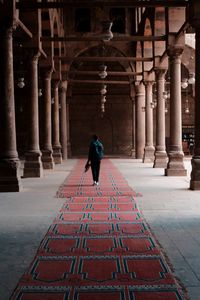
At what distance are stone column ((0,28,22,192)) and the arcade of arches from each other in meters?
0.03

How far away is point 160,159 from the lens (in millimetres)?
20500

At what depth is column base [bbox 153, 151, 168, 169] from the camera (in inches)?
805

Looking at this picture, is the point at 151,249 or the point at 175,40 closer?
the point at 151,249

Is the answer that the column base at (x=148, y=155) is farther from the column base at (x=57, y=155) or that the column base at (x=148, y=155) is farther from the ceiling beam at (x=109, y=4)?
the ceiling beam at (x=109, y=4)

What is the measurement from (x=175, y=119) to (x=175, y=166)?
1713 mm

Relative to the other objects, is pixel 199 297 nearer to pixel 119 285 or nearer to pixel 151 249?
A: pixel 119 285

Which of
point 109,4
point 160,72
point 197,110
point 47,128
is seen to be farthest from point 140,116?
point 197,110

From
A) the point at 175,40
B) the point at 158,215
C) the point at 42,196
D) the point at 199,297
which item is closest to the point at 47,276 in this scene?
the point at 199,297

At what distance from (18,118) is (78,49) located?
10378 mm

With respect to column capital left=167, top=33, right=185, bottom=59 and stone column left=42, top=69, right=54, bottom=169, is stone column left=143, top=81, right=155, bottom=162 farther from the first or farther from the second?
column capital left=167, top=33, right=185, bottom=59

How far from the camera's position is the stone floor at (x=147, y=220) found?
15.6 feet

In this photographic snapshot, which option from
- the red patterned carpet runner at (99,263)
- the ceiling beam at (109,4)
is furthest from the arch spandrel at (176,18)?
the red patterned carpet runner at (99,263)

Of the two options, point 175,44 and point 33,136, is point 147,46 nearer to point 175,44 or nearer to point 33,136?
point 175,44

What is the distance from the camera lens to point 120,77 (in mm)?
39281
